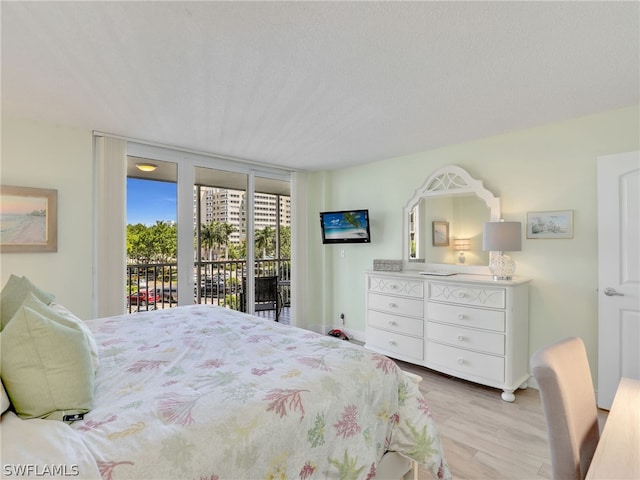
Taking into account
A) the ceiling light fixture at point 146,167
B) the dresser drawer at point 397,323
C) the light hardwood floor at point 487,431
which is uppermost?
the ceiling light fixture at point 146,167

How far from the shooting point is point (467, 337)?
3002 millimetres

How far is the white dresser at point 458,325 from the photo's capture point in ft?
A: 9.21

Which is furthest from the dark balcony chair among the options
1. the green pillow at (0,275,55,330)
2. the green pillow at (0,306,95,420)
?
the green pillow at (0,306,95,420)

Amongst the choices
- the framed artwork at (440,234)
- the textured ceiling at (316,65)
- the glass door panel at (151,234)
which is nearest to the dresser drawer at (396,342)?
the framed artwork at (440,234)

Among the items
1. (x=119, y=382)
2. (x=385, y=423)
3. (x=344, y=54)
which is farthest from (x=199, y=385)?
(x=344, y=54)

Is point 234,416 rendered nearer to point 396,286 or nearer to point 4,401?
point 4,401

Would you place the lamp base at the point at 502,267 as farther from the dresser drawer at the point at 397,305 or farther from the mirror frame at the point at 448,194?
the dresser drawer at the point at 397,305

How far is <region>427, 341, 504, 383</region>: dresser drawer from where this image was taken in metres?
2.83

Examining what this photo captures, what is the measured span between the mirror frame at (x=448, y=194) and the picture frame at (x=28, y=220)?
3.60 m

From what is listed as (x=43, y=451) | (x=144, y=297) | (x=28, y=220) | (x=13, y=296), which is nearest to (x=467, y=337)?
(x=43, y=451)

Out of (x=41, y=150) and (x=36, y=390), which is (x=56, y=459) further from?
(x=41, y=150)

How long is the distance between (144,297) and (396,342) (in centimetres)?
296

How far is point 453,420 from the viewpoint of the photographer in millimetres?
2467

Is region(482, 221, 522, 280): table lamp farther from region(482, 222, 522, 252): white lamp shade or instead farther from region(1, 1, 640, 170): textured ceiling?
region(1, 1, 640, 170): textured ceiling
